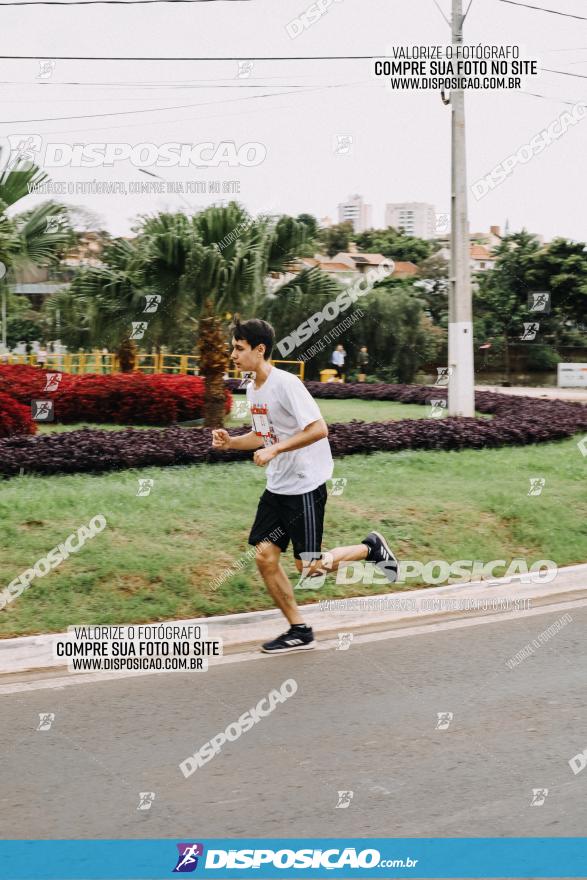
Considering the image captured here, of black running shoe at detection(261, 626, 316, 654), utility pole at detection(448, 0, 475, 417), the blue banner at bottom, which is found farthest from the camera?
utility pole at detection(448, 0, 475, 417)

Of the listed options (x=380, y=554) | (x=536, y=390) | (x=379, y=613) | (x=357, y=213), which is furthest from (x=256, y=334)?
(x=357, y=213)

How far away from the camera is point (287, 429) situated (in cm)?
643

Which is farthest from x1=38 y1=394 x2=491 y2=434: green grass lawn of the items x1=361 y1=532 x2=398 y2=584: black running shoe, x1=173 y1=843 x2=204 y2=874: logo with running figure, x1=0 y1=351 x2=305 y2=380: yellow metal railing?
x1=173 y1=843 x2=204 y2=874: logo with running figure

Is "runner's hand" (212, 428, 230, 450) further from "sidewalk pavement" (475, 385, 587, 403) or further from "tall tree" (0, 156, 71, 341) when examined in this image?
"sidewalk pavement" (475, 385, 587, 403)

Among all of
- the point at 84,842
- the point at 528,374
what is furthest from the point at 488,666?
the point at 528,374

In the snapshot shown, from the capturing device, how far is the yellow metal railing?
28781 millimetres

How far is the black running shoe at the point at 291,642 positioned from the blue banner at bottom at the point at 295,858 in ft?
8.71

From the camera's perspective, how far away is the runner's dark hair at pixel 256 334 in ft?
21.0

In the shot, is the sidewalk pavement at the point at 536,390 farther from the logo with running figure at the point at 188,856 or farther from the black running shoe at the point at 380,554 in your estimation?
the logo with running figure at the point at 188,856

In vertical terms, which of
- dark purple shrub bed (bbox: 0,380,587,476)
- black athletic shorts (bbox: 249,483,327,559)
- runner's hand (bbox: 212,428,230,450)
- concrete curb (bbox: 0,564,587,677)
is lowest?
concrete curb (bbox: 0,564,587,677)

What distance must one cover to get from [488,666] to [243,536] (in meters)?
2.79

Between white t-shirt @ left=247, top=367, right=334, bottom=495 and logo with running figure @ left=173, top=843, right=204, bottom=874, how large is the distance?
281cm

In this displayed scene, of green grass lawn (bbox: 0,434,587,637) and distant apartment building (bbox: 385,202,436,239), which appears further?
distant apartment building (bbox: 385,202,436,239)

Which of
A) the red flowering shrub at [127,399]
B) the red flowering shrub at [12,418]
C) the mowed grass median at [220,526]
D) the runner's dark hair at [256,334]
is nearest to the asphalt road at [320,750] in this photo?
the mowed grass median at [220,526]
